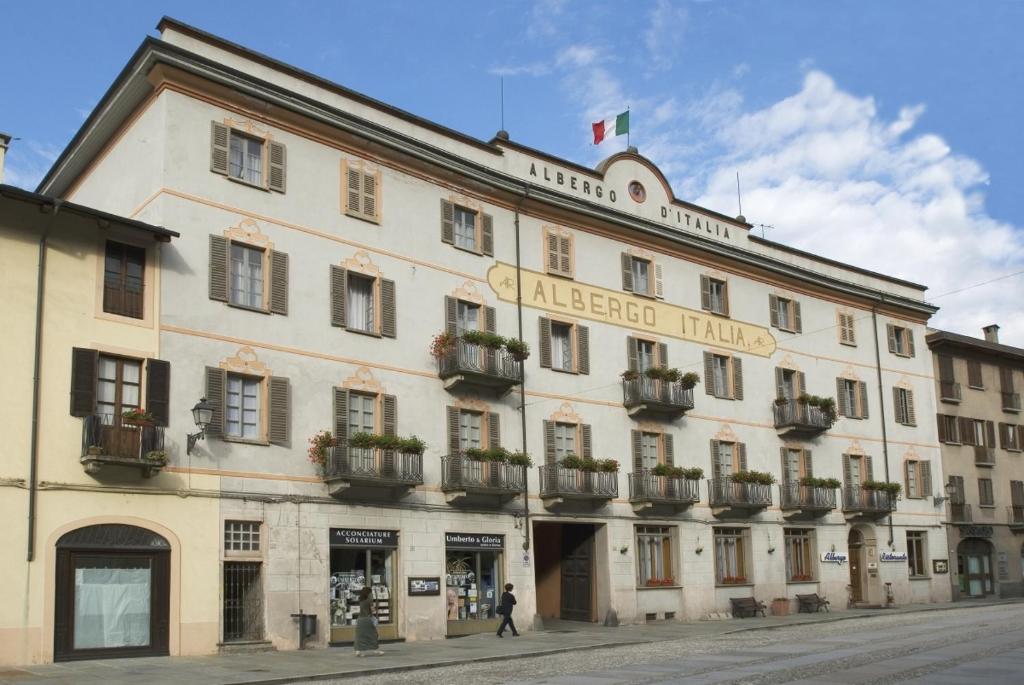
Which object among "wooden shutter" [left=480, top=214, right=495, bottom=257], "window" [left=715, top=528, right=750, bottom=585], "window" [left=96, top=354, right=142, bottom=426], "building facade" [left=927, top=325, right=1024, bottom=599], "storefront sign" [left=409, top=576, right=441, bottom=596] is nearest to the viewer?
"window" [left=96, top=354, right=142, bottom=426]

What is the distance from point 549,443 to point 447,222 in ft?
24.0

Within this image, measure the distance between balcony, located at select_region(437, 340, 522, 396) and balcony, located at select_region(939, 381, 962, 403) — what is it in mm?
26623

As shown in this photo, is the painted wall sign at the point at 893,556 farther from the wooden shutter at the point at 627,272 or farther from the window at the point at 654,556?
the wooden shutter at the point at 627,272

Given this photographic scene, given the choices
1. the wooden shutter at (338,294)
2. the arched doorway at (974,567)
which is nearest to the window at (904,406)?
the arched doorway at (974,567)

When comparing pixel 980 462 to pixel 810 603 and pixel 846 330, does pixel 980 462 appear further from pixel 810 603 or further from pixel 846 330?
pixel 810 603

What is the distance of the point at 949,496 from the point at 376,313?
101ft

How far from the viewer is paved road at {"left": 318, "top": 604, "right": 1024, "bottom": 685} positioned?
60.2ft

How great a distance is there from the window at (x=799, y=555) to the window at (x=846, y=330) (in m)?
8.56

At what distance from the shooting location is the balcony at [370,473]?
1072 inches

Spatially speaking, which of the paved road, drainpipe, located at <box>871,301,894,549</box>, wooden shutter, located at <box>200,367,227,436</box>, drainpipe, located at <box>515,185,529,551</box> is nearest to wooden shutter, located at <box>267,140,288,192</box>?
wooden shutter, located at <box>200,367,227,436</box>

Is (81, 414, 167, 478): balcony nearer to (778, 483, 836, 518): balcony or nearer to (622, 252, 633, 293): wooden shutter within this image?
(622, 252, 633, 293): wooden shutter

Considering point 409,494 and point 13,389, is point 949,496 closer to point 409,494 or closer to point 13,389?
point 409,494

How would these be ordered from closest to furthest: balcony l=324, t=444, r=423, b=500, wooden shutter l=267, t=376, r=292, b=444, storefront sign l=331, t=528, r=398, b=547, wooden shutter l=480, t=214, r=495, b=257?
wooden shutter l=267, t=376, r=292, b=444 → balcony l=324, t=444, r=423, b=500 → storefront sign l=331, t=528, r=398, b=547 → wooden shutter l=480, t=214, r=495, b=257

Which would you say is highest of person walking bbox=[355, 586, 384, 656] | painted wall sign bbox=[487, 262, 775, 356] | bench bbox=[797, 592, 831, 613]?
painted wall sign bbox=[487, 262, 775, 356]
